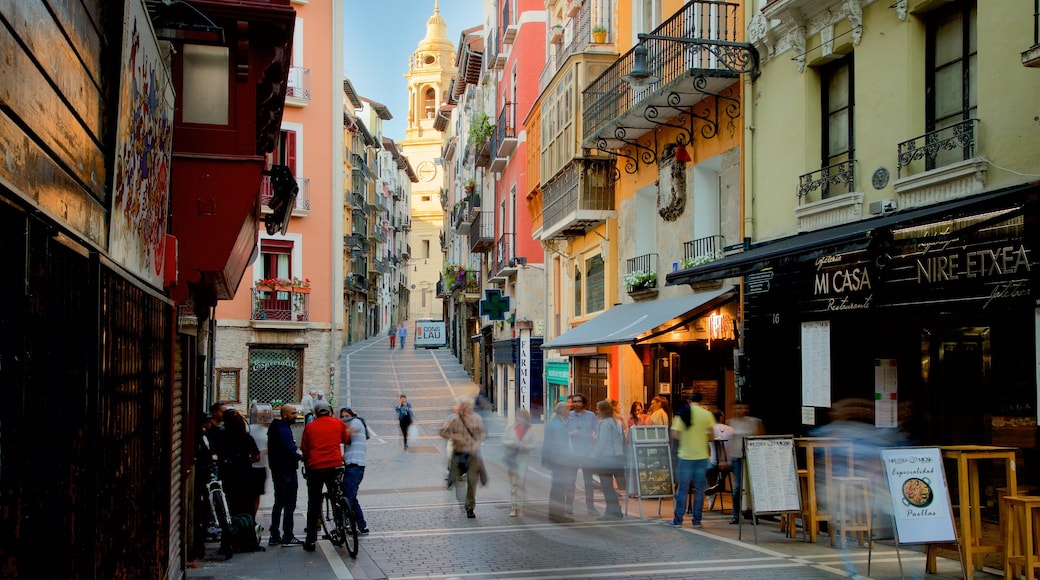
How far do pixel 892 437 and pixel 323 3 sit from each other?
30.6 metres

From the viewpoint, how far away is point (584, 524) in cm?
1446

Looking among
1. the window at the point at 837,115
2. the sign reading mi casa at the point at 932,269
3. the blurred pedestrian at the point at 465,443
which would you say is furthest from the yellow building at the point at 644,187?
the blurred pedestrian at the point at 465,443

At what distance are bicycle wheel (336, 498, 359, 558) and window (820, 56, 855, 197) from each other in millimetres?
7497

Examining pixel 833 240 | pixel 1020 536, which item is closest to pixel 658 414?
pixel 833 240

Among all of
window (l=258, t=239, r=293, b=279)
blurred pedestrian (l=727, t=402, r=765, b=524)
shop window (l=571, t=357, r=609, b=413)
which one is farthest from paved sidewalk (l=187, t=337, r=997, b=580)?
window (l=258, t=239, r=293, b=279)

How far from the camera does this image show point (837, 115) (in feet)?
47.7

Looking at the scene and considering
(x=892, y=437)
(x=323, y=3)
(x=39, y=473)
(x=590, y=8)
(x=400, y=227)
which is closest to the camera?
(x=39, y=473)

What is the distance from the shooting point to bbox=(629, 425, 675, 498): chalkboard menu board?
1560cm

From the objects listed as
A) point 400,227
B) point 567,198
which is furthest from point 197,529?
point 400,227

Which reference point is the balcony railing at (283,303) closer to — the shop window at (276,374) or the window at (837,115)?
the shop window at (276,374)

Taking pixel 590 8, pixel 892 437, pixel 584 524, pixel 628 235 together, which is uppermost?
pixel 590 8

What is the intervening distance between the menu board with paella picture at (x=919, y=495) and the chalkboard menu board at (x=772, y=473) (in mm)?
2552

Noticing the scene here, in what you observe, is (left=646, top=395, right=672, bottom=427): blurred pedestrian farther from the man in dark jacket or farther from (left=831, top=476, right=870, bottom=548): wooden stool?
the man in dark jacket

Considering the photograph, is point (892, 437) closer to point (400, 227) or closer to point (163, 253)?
point (163, 253)
